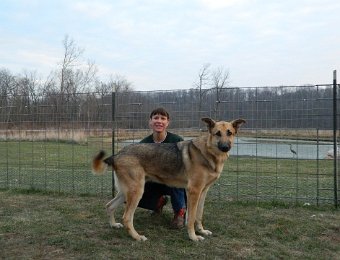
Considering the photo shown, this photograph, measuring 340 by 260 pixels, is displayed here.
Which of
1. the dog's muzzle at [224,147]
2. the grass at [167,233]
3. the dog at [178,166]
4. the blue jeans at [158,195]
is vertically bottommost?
the grass at [167,233]

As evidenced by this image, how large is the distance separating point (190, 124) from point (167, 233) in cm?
278

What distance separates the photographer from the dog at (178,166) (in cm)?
540

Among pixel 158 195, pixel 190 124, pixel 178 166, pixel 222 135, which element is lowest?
pixel 158 195

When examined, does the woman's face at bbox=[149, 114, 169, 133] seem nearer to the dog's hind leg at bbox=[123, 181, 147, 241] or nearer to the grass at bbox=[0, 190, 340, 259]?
the dog's hind leg at bbox=[123, 181, 147, 241]

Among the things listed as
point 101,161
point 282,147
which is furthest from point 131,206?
point 282,147

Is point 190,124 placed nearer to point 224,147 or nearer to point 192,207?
point 224,147

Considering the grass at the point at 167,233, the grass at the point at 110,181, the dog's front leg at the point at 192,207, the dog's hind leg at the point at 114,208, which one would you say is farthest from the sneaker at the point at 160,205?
the grass at the point at 110,181

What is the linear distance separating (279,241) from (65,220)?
131 inches

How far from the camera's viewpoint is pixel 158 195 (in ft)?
21.1

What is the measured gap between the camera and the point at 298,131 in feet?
24.0

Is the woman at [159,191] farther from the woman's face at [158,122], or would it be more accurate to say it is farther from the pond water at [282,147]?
the pond water at [282,147]

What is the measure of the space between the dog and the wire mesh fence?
1.97 m

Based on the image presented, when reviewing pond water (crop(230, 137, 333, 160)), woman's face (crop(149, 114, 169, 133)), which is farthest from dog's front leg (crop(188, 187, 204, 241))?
pond water (crop(230, 137, 333, 160))

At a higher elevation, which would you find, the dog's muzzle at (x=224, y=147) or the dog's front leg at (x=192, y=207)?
the dog's muzzle at (x=224, y=147)
